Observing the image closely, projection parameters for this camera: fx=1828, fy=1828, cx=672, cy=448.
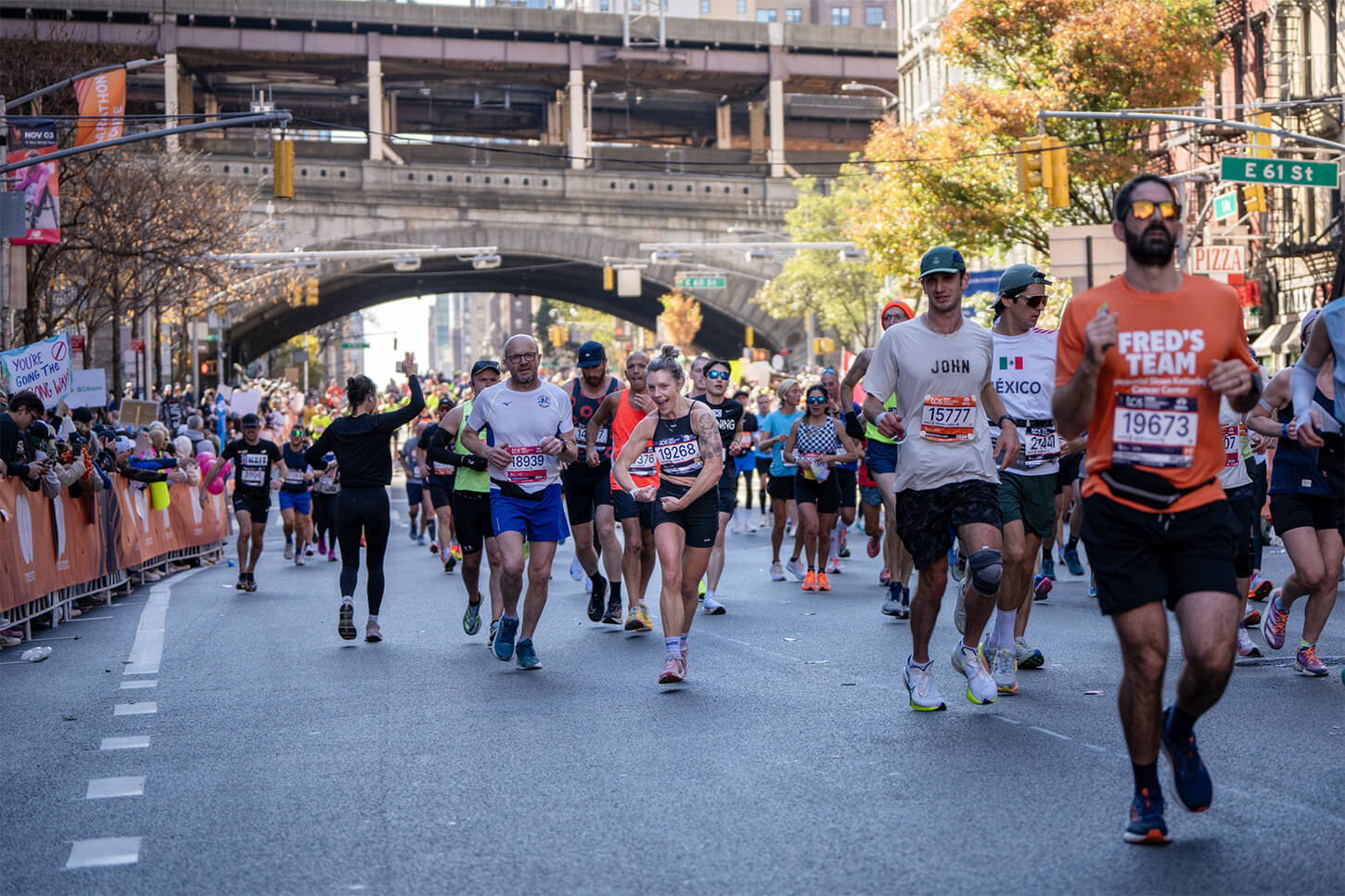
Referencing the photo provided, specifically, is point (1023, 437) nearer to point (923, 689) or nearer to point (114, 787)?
point (923, 689)

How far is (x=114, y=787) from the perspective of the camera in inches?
285

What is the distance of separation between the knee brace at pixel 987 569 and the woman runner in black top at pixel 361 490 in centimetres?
538

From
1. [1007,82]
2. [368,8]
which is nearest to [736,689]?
[1007,82]

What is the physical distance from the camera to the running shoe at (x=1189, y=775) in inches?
217

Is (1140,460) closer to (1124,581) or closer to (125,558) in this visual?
(1124,581)

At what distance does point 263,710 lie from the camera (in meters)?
9.24

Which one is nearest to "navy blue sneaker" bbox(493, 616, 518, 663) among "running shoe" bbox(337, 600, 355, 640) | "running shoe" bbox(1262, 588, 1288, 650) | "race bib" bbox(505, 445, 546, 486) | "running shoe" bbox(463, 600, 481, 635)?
"race bib" bbox(505, 445, 546, 486)

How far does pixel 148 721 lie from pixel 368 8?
2480 inches

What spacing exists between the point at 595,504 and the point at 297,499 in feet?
32.3

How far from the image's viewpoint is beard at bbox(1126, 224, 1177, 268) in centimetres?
555

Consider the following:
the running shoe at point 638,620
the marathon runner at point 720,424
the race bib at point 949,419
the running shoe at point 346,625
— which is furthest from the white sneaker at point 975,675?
the marathon runner at point 720,424

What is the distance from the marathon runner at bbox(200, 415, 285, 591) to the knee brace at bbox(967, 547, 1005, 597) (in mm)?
11916

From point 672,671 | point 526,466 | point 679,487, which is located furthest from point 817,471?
point 672,671

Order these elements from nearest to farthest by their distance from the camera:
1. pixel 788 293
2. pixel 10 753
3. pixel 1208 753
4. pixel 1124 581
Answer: pixel 1124 581 → pixel 1208 753 → pixel 10 753 → pixel 788 293
